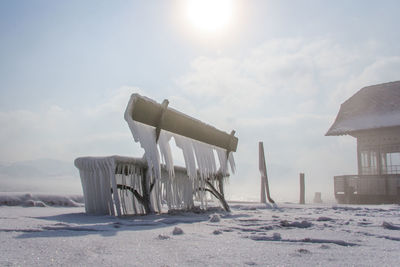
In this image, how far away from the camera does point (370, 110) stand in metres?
18.6

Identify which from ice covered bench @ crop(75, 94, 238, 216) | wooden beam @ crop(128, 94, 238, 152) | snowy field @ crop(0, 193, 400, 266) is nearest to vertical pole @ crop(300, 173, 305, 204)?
wooden beam @ crop(128, 94, 238, 152)

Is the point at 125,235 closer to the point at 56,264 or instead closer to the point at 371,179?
the point at 56,264

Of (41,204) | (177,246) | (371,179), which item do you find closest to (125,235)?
(177,246)

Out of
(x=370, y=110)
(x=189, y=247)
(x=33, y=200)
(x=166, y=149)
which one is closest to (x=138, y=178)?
(x=166, y=149)

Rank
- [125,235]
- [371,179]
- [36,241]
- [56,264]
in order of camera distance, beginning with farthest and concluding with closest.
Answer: [371,179]
[125,235]
[36,241]
[56,264]

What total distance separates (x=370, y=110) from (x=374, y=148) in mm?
2064

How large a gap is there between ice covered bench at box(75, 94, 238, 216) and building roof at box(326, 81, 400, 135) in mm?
13999

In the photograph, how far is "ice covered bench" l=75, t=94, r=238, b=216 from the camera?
3.91 m

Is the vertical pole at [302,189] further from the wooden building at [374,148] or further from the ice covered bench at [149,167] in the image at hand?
the ice covered bench at [149,167]

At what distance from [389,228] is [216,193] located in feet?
9.79

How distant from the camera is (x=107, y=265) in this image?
1526 millimetres

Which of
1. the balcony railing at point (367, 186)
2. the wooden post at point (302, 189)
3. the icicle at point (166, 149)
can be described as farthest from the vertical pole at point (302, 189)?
the icicle at point (166, 149)

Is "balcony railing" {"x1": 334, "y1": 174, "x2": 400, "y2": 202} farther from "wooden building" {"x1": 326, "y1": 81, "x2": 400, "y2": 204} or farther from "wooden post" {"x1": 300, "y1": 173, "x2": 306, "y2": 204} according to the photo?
"wooden post" {"x1": 300, "y1": 173, "x2": 306, "y2": 204}

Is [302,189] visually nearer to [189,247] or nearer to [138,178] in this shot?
[138,178]
